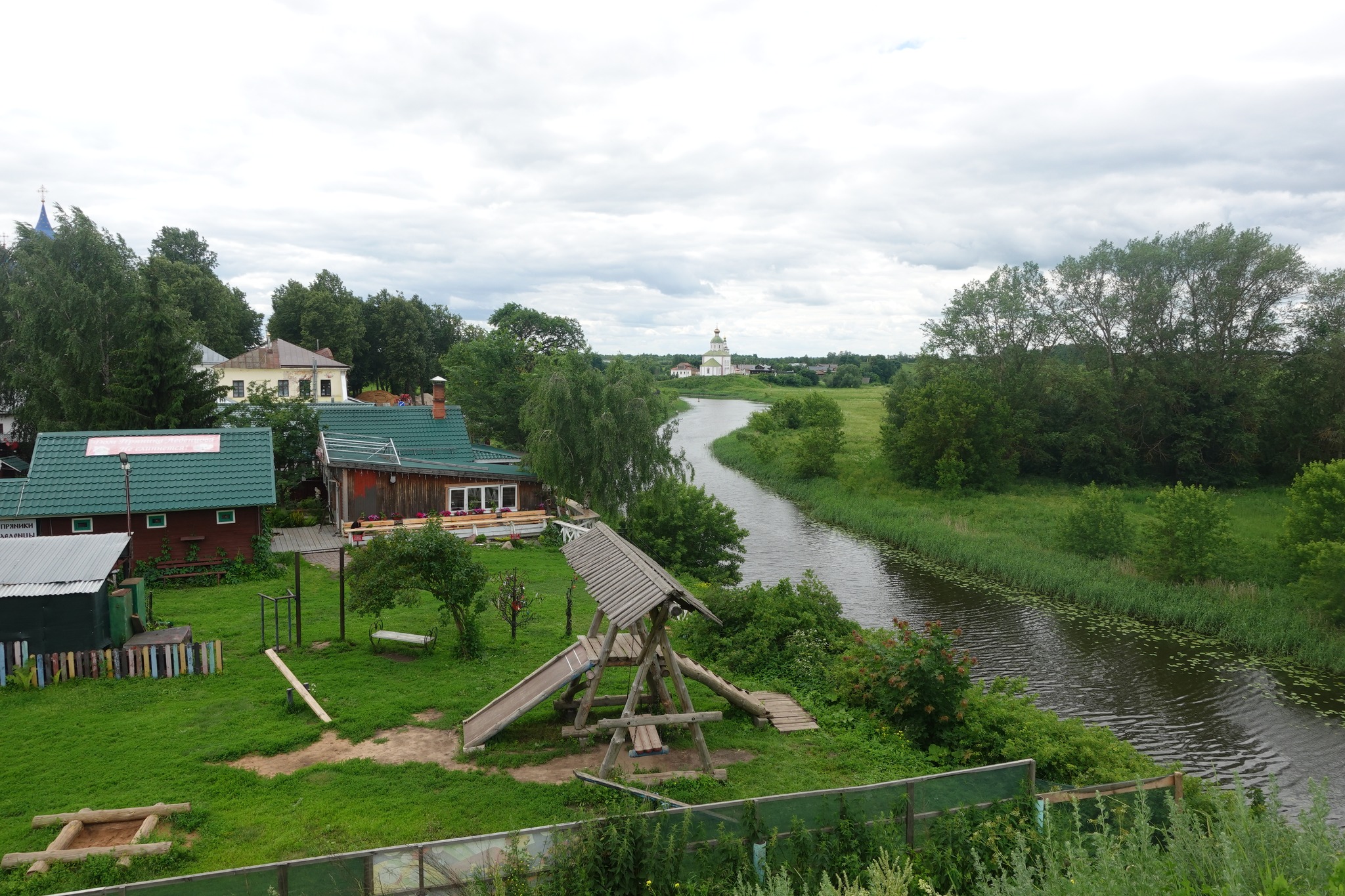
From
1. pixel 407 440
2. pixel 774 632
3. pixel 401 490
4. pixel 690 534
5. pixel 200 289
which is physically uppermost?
pixel 200 289

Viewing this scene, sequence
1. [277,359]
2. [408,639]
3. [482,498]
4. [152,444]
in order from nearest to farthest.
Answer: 1. [408,639]
2. [152,444]
3. [482,498]
4. [277,359]

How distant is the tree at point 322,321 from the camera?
233 ft

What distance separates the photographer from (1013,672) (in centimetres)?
1906

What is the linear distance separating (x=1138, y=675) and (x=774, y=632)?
31.1 ft

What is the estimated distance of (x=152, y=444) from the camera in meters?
22.9

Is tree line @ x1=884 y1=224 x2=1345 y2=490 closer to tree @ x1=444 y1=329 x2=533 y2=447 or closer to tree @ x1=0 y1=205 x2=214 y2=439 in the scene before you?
tree @ x1=444 y1=329 x2=533 y2=447

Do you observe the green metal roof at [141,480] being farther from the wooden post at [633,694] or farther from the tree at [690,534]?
the wooden post at [633,694]

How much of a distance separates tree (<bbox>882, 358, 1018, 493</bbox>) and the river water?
13.1 m

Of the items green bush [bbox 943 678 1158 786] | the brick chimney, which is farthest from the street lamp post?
green bush [bbox 943 678 1158 786]

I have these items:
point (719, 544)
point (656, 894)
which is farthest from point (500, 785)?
point (719, 544)

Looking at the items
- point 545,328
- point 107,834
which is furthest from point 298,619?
point 545,328

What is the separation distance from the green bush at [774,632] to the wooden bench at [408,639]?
553 cm

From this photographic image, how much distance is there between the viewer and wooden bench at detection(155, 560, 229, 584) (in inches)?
849

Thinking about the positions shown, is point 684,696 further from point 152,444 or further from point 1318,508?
point 1318,508
